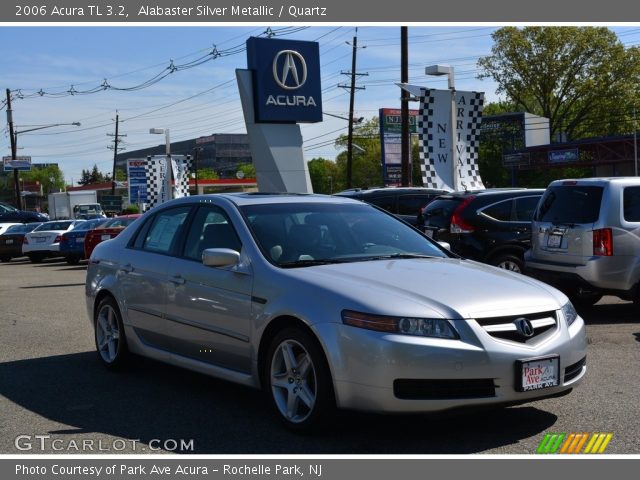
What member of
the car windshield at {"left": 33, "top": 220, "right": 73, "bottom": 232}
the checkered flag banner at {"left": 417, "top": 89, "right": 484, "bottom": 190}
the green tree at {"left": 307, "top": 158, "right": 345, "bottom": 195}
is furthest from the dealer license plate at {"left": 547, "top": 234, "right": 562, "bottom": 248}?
the green tree at {"left": 307, "top": 158, "right": 345, "bottom": 195}

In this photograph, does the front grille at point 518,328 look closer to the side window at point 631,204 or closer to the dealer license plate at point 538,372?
the dealer license plate at point 538,372

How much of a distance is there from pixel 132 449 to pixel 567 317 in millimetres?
2896

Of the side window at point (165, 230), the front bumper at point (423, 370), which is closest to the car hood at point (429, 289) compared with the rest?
the front bumper at point (423, 370)

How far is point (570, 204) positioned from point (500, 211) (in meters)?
2.62

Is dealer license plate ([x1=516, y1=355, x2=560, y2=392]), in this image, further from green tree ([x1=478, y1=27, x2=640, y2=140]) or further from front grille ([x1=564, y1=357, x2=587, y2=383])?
green tree ([x1=478, y1=27, x2=640, y2=140])

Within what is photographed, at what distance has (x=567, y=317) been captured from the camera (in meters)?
5.73

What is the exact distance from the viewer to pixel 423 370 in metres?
5.01

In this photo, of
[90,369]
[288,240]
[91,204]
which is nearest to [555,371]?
[288,240]

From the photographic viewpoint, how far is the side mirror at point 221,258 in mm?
6082

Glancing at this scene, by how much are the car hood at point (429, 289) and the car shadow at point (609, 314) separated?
15.5ft

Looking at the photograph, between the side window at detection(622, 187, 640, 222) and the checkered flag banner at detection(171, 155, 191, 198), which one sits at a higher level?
the checkered flag banner at detection(171, 155, 191, 198)

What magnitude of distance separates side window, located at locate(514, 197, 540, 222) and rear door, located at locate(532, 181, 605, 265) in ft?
6.67

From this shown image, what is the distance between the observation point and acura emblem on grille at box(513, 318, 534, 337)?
5273mm

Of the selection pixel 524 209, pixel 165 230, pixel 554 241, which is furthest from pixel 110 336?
pixel 524 209
